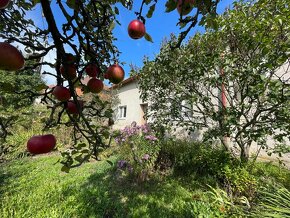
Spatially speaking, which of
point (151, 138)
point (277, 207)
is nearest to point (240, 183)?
point (277, 207)

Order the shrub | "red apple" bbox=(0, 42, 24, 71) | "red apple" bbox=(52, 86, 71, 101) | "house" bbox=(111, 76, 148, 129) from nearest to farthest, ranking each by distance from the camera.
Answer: "red apple" bbox=(0, 42, 24, 71), "red apple" bbox=(52, 86, 71, 101), the shrub, "house" bbox=(111, 76, 148, 129)

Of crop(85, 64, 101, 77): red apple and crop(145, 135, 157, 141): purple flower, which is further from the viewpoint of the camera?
crop(145, 135, 157, 141): purple flower

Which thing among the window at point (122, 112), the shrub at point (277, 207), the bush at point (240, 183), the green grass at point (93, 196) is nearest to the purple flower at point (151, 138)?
the green grass at point (93, 196)

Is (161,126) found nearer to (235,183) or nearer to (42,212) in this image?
(235,183)

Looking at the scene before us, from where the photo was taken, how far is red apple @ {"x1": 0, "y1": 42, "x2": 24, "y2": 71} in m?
0.69

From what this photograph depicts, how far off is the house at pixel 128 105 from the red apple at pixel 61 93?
36.4 feet

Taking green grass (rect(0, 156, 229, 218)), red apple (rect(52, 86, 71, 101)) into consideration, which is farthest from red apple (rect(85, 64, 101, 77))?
green grass (rect(0, 156, 229, 218))

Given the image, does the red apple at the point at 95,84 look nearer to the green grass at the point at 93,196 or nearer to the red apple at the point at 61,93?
the red apple at the point at 61,93

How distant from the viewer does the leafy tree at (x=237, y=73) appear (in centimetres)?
293

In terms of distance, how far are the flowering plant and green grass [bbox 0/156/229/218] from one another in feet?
1.01

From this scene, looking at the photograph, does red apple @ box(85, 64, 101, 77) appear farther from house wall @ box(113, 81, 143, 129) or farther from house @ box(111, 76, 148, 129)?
house wall @ box(113, 81, 143, 129)

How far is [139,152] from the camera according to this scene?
514 centimetres

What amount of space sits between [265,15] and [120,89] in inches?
494

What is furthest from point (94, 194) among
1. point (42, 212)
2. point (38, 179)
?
point (38, 179)
